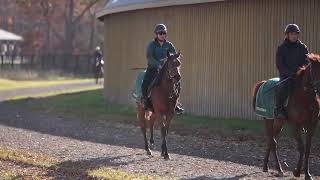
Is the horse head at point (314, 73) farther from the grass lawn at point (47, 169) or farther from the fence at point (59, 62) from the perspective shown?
the fence at point (59, 62)

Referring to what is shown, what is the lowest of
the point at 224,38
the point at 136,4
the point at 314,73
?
the point at 314,73

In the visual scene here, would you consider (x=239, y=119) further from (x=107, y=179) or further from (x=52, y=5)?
(x=52, y=5)

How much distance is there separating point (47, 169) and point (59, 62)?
44127 millimetres

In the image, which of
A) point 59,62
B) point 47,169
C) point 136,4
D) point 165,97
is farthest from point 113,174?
point 59,62

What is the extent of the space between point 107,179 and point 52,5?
5395 cm

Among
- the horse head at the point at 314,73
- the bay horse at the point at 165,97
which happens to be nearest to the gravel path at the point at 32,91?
the bay horse at the point at 165,97

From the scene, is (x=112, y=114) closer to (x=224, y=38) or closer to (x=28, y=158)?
(x=224, y=38)

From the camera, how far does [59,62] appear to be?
54344 mm

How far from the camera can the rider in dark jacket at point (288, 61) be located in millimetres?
10391

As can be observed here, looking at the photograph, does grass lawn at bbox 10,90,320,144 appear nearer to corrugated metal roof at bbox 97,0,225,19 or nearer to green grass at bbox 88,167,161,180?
corrugated metal roof at bbox 97,0,225,19

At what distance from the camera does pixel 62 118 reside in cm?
2028

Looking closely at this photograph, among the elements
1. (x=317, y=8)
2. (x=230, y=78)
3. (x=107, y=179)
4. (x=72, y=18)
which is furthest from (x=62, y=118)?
(x=72, y=18)

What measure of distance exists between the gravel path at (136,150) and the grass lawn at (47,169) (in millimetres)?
384

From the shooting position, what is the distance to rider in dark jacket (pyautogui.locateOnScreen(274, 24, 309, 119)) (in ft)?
34.1
